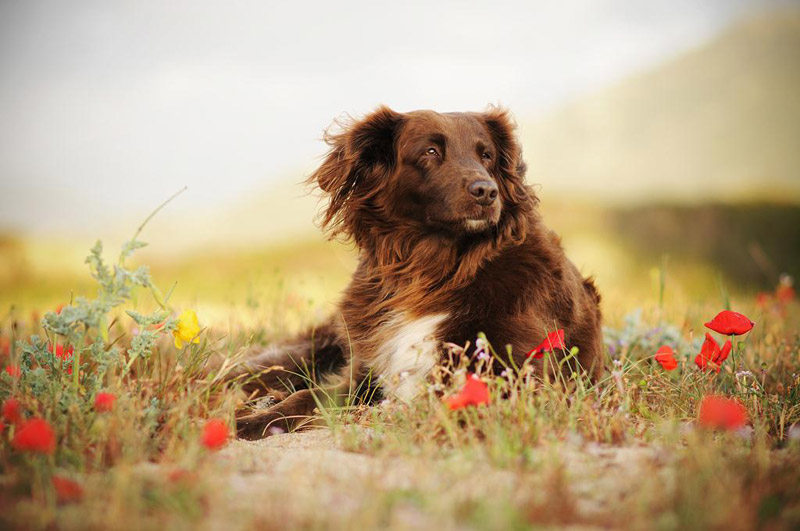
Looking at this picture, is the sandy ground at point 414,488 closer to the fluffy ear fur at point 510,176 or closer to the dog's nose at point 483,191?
the dog's nose at point 483,191

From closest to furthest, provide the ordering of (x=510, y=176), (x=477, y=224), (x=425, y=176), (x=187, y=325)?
(x=187, y=325) → (x=477, y=224) → (x=425, y=176) → (x=510, y=176)

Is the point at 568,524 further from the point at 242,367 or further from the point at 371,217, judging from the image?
the point at 242,367

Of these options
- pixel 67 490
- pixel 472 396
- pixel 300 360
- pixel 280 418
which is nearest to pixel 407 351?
pixel 280 418

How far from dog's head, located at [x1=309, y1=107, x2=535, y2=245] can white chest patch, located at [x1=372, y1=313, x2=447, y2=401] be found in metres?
0.54

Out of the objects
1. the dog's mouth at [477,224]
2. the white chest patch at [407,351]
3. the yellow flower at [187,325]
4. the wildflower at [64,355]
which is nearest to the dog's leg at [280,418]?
the white chest patch at [407,351]

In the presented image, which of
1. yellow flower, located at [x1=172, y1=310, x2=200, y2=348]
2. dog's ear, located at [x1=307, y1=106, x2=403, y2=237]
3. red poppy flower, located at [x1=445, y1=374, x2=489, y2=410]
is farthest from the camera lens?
dog's ear, located at [x1=307, y1=106, x2=403, y2=237]

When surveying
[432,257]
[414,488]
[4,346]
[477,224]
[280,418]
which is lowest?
[280,418]

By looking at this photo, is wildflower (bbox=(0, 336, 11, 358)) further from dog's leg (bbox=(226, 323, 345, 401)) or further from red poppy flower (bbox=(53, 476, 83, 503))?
red poppy flower (bbox=(53, 476, 83, 503))

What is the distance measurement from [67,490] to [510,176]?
9.41ft

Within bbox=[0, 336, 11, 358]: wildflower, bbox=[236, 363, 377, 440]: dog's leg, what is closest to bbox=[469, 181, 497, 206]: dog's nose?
bbox=[236, 363, 377, 440]: dog's leg

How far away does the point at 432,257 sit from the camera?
3.72 m

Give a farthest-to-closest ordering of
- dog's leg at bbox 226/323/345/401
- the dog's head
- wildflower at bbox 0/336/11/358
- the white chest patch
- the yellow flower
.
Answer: dog's leg at bbox 226/323/345/401
wildflower at bbox 0/336/11/358
the dog's head
the white chest patch
the yellow flower

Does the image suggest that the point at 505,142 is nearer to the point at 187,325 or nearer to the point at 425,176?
the point at 425,176

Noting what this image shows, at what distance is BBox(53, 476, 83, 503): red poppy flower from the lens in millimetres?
1845
